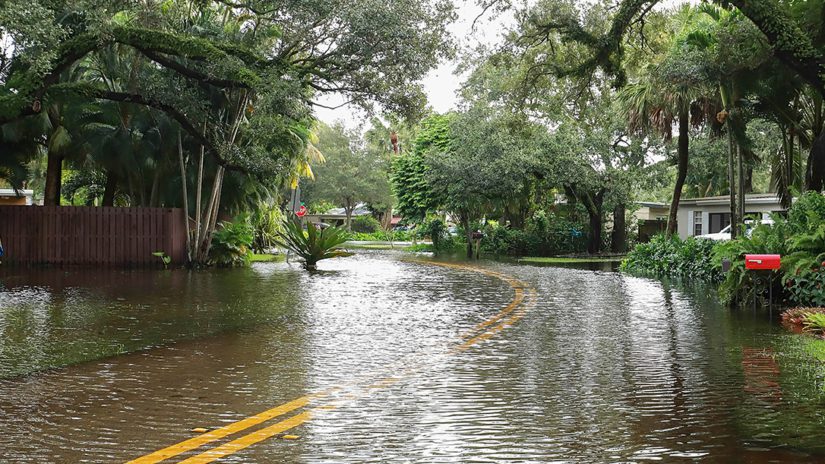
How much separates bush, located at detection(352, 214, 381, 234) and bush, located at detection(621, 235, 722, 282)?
65.0 metres

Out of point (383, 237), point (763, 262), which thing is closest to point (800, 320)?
point (763, 262)

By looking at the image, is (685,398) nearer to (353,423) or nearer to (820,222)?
(353,423)

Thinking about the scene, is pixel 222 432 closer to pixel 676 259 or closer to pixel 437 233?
pixel 676 259

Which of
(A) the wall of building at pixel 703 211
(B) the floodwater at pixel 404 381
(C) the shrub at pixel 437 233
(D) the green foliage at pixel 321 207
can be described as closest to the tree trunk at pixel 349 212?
(D) the green foliage at pixel 321 207

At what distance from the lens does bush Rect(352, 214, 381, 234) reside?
310 feet

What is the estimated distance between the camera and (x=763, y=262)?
1519 centimetres

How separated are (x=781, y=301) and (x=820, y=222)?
1.64 metres

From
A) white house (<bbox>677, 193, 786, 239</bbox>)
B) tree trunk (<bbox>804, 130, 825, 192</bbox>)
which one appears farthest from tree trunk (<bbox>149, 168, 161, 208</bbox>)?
white house (<bbox>677, 193, 786, 239</bbox>)

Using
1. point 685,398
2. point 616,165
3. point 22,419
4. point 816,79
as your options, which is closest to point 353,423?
point 22,419

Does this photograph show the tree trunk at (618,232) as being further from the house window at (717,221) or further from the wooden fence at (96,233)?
the wooden fence at (96,233)

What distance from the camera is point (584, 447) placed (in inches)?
231

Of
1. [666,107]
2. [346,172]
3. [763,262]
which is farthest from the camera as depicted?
[346,172]

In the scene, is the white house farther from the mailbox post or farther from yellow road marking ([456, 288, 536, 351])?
yellow road marking ([456, 288, 536, 351])

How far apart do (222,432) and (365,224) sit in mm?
A: 89263
